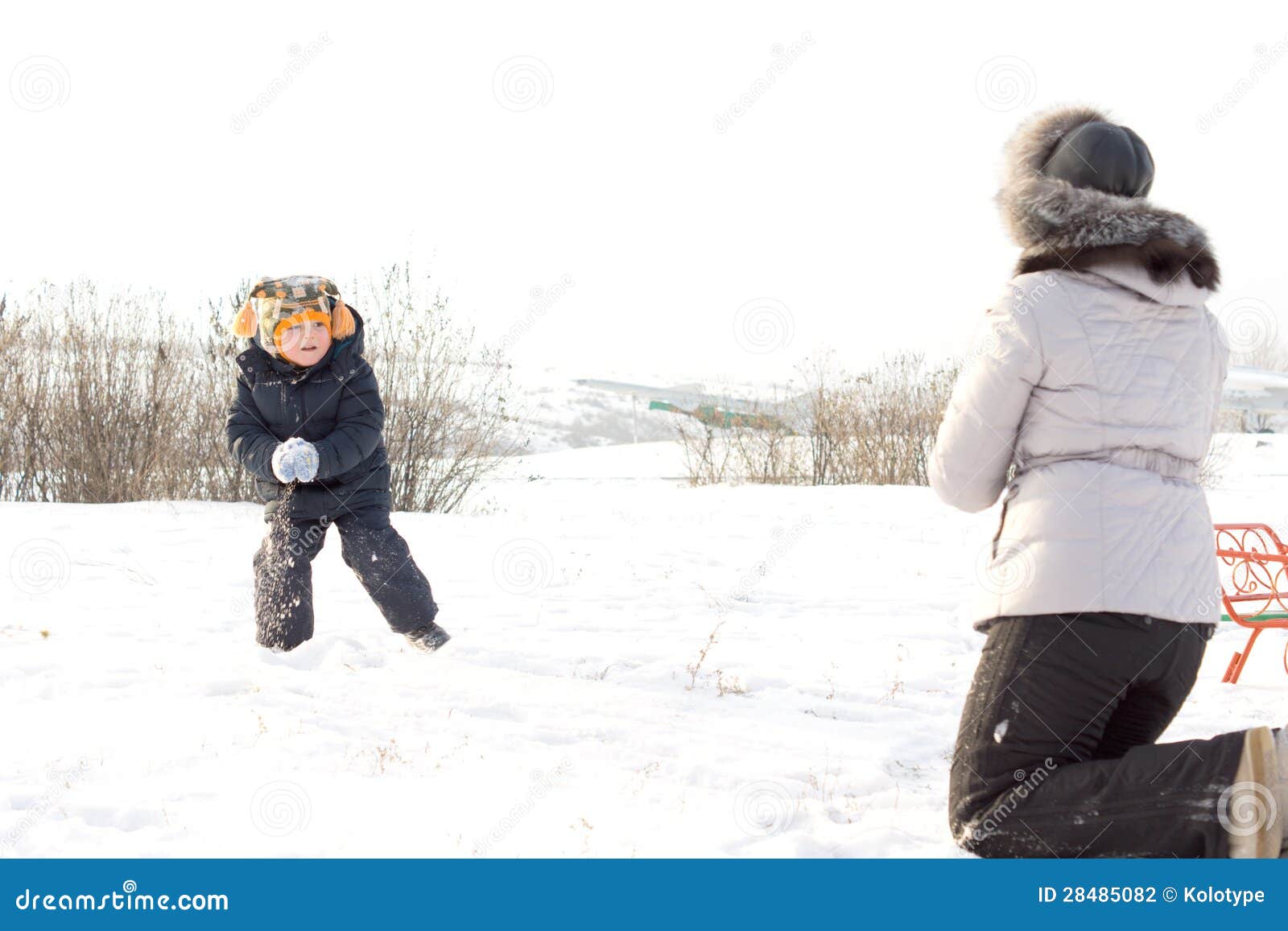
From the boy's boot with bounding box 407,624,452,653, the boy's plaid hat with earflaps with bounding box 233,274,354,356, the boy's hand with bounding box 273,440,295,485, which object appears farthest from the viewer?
the boy's boot with bounding box 407,624,452,653

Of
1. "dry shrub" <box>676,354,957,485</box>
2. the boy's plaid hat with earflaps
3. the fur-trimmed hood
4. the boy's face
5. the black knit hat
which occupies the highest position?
the black knit hat

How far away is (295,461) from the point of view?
3.76 m

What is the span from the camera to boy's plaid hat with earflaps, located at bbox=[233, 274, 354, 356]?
A: 3.87m

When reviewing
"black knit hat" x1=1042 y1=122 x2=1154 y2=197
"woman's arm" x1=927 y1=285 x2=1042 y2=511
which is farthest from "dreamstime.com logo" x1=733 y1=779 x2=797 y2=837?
"black knit hat" x1=1042 y1=122 x2=1154 y2=197

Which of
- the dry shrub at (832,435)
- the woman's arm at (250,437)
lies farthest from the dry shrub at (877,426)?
the woman's arm at (250,437)

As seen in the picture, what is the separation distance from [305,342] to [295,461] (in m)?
0.47

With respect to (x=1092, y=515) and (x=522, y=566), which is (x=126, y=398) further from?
(x=1092, y=515)

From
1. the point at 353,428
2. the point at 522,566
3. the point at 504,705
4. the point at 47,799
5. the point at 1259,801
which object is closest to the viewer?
the point at 1259,801

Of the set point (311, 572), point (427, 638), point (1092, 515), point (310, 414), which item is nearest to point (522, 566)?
point (427, 638)

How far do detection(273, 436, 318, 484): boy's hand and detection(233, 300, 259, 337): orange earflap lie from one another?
0.49 m

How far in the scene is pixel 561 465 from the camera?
19562 millimetres

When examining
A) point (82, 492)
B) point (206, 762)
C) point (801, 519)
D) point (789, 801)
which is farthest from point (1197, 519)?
point (82, 492)

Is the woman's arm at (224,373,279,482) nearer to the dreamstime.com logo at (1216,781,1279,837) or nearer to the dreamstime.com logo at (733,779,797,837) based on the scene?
the dreamstime.com logo at (733,779,797,837)

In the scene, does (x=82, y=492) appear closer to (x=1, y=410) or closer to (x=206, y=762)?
(x=1, y=410)
